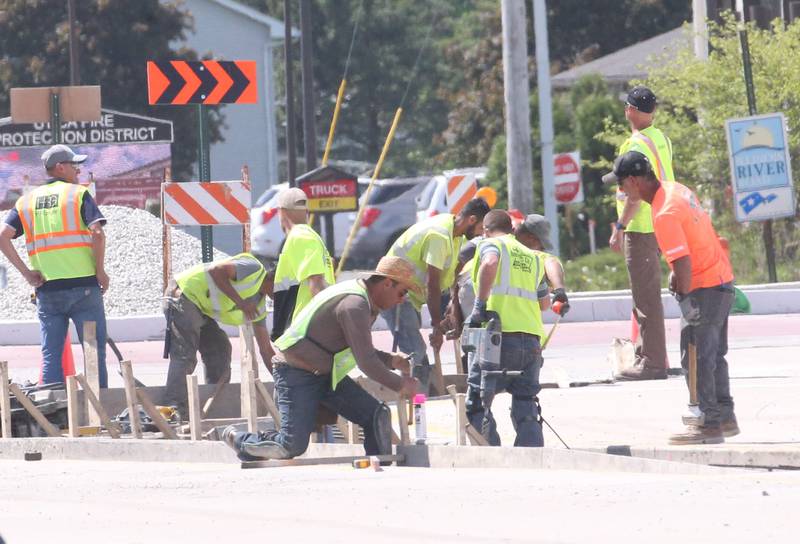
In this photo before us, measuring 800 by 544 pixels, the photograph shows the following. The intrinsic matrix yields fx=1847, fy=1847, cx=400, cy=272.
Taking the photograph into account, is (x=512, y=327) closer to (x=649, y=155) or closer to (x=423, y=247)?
(x=423, y=247)

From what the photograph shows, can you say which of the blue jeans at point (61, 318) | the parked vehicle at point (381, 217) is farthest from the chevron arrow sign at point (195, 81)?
the parked vehicle at point (381, 217)

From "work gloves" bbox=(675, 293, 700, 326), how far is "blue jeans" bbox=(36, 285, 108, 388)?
421 centimetres

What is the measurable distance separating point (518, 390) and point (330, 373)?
1.09m

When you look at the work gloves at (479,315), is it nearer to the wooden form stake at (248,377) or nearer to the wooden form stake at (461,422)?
the wooden form stake at (461,422)

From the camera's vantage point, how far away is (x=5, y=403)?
11.5 meters

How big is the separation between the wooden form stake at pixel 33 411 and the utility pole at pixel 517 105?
10.9 metres

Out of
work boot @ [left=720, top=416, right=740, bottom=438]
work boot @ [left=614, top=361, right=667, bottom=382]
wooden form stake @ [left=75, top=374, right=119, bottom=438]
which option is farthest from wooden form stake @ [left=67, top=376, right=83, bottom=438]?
work boot @ [left=614, top=361, right=667, bottom=382]

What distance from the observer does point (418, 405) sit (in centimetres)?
1016

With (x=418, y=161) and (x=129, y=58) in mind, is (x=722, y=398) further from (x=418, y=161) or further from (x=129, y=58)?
(x=418, y=161)

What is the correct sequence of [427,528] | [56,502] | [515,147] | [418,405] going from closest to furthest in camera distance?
[427,528]
[56,502]
[418,405]
[515,147]

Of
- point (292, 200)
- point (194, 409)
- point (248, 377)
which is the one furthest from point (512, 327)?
point (194, 409)

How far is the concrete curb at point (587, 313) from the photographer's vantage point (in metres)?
19.9

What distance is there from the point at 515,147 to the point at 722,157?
13.9 ft

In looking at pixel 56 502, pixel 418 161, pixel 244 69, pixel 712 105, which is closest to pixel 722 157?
pixel 712 105
